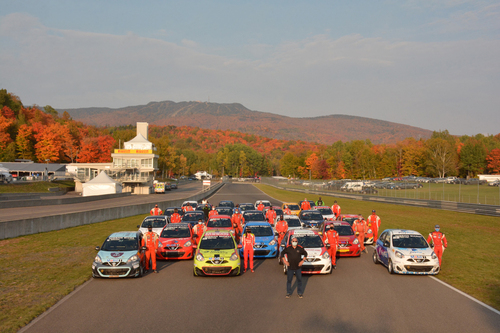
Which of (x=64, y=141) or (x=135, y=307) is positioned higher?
(x=64, y=141)

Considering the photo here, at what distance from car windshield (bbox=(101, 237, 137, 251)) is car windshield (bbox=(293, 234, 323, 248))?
5391mm

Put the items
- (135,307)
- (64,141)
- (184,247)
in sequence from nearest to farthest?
1. (135,307)
2. (184,247)
3. (64,141)

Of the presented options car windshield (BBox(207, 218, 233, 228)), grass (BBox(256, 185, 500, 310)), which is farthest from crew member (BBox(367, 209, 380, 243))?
car windshield (BBox(207, 218, 233, 228))

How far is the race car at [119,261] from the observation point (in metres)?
11.9

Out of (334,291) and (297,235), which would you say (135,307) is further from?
(297,235)

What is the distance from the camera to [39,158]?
327 feet

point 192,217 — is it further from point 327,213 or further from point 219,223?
point 327,213

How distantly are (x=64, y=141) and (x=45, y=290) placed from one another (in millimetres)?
107326

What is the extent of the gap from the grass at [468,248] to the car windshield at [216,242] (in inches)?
265

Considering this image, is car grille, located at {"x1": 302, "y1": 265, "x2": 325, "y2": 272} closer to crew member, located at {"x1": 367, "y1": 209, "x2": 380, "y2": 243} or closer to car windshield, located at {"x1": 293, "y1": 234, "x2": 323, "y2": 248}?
car windshield, located at {"x1": 293, "y1": 234, "x2": 323, "y2": 248}

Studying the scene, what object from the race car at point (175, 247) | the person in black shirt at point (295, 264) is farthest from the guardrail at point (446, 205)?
the person in black shirt at point (295, 264)

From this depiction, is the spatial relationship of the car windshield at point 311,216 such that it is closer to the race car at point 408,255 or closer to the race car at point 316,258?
the race car at point 408,255

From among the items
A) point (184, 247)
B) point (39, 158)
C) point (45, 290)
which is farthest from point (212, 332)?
point (39, 158)

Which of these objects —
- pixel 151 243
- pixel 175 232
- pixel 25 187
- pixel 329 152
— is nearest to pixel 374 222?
pixel 175 232
